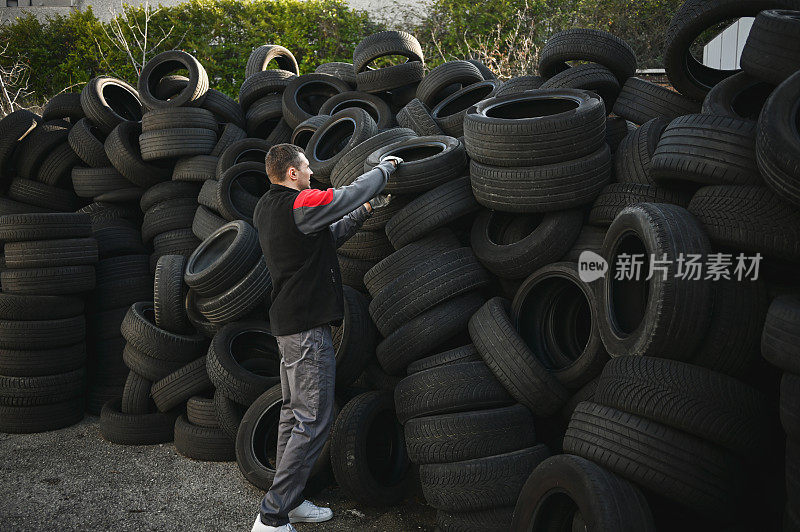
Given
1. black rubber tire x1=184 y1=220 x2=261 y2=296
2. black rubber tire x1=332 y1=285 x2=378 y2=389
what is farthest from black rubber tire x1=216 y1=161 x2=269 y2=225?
black rubber tire x1=332 y1=285 x2=378 y2=389

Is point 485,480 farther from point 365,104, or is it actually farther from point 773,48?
point 365,104

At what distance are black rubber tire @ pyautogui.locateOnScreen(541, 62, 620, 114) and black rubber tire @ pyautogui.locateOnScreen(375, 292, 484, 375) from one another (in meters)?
2.36

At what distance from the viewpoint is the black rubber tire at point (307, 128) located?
7.59 meters

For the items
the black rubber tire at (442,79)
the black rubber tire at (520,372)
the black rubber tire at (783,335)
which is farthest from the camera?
the black rubber tire at (442,79)

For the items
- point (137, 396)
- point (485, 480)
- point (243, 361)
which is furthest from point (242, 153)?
point (485, 480)

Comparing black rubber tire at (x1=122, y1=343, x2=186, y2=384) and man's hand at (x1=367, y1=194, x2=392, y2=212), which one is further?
black rubber tire at (x1=122, y1=343, x2=186, y2=384)

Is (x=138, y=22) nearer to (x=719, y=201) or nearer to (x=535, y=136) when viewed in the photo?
(x=535, y=136)

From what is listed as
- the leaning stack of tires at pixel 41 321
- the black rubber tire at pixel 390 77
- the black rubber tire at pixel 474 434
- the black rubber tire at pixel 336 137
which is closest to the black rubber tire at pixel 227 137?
the black rubber tire at pixel 336 137

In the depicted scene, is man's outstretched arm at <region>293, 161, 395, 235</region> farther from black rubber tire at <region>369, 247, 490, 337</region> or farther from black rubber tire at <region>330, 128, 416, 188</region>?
black rubber tire at <region>330, 128, 416, 188</region>

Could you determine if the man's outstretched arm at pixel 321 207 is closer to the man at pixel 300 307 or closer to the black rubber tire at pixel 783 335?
the man at pixel 300 307

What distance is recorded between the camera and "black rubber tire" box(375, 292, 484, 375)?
4.96 meters

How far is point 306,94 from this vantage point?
29.1ft

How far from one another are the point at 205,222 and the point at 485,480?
460 centimetres

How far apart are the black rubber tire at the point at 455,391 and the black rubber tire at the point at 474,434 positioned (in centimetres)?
9
